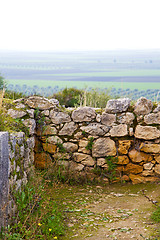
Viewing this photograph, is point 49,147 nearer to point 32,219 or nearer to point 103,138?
point 103,138

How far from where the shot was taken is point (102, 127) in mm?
7098

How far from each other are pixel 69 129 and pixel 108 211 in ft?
6.78

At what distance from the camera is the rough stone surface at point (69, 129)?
23.6 feet

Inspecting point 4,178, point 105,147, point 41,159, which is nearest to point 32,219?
point 4,178

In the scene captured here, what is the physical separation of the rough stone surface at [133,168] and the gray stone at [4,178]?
3322mm

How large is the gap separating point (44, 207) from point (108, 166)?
216cm

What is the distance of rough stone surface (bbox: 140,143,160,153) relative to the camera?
7055 mm

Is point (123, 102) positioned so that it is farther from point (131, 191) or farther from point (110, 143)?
point (131, 191)

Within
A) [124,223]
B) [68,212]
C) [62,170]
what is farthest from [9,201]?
[62,170]

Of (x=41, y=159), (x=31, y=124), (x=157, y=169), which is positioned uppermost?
(x=31, y=124)

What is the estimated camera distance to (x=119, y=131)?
7.09 metres

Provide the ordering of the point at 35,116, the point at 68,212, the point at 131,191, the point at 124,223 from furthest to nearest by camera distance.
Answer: the point at 35,116 → the point at 131,191 → the point at 68,212 → the point at 124,223

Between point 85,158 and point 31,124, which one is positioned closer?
point 31,124

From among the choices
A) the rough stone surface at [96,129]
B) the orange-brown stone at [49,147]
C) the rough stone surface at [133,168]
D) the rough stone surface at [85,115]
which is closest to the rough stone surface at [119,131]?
the rough stone surface at [96,129]
